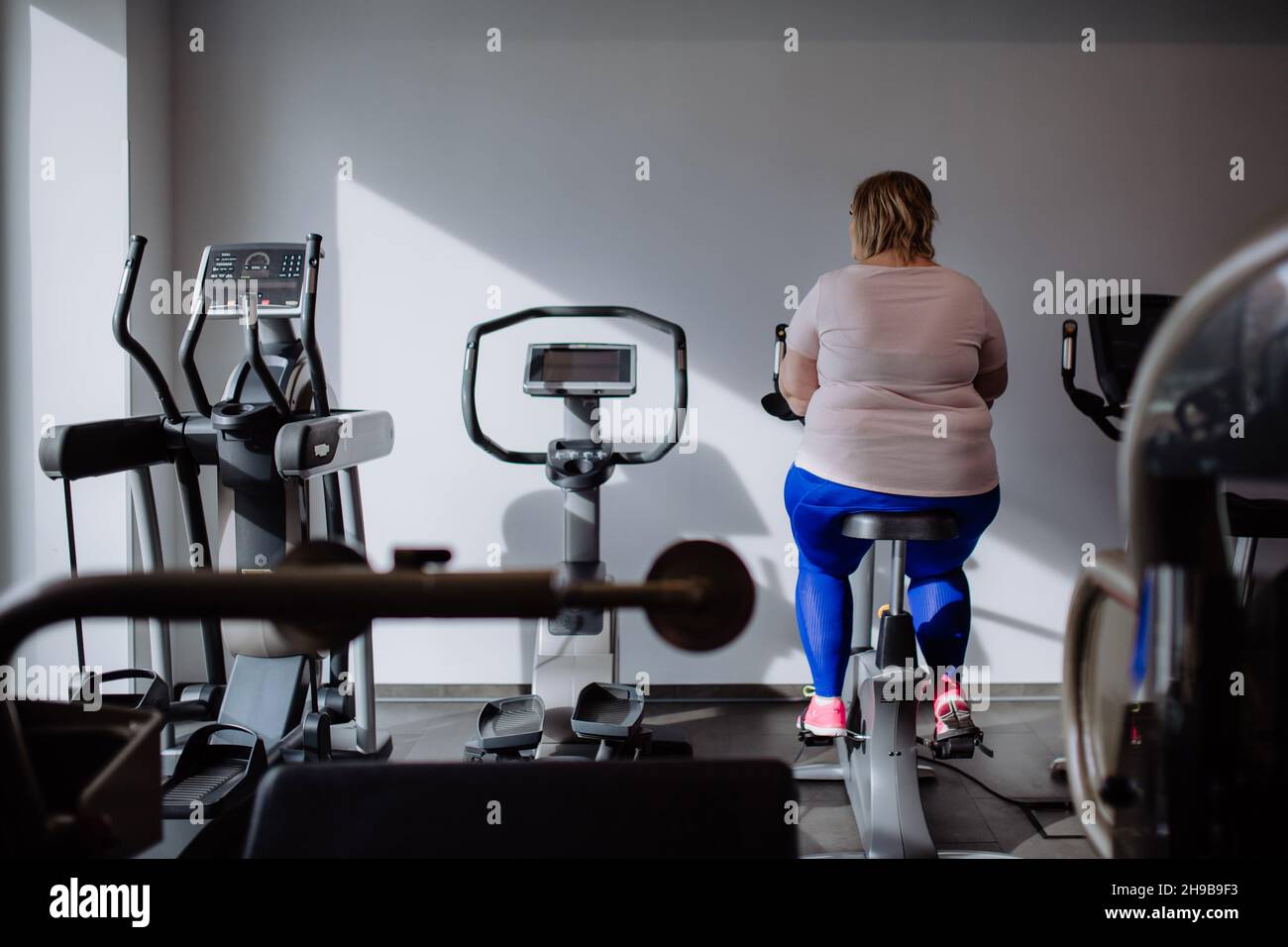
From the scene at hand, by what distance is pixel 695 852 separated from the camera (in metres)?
0.74

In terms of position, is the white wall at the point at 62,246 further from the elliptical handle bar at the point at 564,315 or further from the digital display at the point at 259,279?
the elliptical handle bar at the point at 564,315

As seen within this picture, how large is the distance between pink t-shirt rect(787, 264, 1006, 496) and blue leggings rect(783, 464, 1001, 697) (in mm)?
88

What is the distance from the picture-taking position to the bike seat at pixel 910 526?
2133mm

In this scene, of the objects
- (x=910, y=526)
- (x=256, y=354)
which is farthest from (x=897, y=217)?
(x=256, y=354)

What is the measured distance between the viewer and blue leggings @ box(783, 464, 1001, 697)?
2.32 m

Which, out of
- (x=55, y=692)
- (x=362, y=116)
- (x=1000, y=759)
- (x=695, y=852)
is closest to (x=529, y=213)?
(x=362, y=116)

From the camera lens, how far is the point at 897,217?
2314 mm

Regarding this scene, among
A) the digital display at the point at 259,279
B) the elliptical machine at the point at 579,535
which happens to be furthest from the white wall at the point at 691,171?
the digital display at the point at 259,279

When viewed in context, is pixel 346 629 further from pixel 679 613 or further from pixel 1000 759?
pixel 1000 759

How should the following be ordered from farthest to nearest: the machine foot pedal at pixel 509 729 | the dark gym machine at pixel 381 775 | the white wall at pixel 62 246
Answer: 1. the white wall at pixel 62 246
2. the machine foot pedal at pixel 509 729
3. the dark gym machine at pixel 381 775

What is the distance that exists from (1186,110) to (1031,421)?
1.30m

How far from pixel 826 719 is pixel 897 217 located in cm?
130

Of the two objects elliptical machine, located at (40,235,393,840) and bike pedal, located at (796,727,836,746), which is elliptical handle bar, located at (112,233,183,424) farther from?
bike pedal, located at (796,727,836,746)

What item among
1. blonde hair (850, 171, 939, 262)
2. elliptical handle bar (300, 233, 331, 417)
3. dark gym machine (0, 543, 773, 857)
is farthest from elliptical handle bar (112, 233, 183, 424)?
dark gym machine (0, 543, 773, 857)
